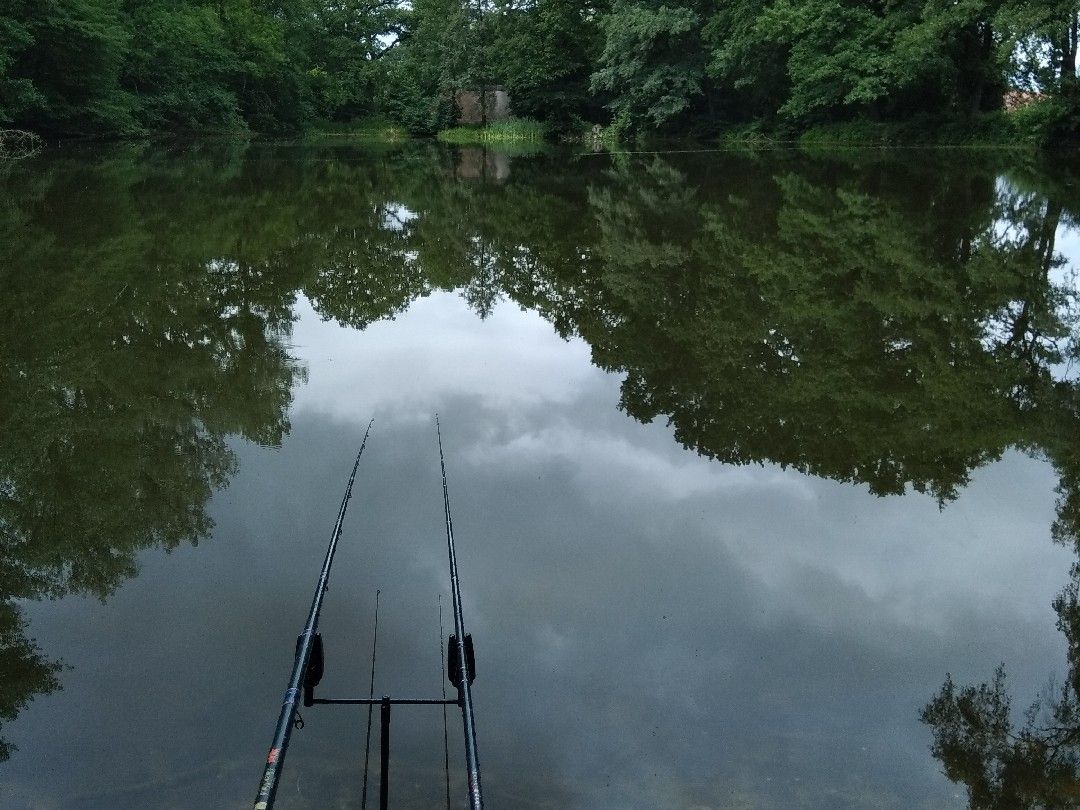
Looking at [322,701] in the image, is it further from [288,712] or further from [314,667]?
[288,712]

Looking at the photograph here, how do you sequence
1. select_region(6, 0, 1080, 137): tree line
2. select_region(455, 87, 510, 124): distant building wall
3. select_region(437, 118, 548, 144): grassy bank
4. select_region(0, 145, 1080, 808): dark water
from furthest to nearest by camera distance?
select_region(455, 87, 510, 124): distant building wall → select_region(437, 118, 548, 144): grassy bank → select_region(6, 0, 1080, 137): tree line → select_region(0, 145, 1080, 808): dark water

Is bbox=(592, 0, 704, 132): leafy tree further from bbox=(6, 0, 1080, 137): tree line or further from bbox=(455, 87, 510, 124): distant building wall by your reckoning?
bbox=(455, 87, 510, 124): distant building wall

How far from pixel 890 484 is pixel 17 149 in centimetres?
3073

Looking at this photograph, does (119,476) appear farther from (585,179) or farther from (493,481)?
(585,179)

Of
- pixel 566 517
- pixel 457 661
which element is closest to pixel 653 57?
pixel 566 517

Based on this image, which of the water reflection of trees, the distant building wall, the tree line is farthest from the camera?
the distant building wall

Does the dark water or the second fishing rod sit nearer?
the second fishing rod

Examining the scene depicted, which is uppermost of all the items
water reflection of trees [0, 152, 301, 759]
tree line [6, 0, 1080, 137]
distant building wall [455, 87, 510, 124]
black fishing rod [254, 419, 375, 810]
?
distant building wall [455, 87, 510, 124]

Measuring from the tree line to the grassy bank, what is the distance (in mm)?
719

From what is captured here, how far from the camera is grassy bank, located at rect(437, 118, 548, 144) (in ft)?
161

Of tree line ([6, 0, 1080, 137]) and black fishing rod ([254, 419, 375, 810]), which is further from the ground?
tree line ([6, 0, 1080, 137])

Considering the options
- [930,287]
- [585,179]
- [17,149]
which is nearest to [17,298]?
[930,287]

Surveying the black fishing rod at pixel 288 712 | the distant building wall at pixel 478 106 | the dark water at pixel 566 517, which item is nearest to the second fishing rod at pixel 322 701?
the black fishing rod at pixel 288 712

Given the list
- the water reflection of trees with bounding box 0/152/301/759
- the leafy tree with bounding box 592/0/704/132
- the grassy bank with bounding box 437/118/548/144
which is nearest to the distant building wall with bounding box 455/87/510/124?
the grassy bank with bounding box 437/118/548/144
